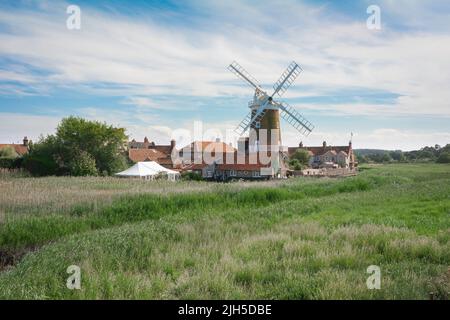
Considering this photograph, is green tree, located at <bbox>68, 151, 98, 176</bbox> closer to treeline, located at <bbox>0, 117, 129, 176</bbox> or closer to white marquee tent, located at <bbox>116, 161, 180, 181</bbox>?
treeline, located at <bbox>0, 117, 129, 176</bbox>

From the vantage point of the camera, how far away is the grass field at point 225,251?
6.28 metres

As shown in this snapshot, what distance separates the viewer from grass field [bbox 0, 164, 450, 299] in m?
6.28

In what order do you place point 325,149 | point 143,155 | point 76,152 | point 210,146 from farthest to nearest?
point 325,149, point 143,155, point 210,146, point 76,152

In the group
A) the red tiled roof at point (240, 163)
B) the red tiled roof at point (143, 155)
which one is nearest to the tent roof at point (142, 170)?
the red tiled roof at point (240, 163)

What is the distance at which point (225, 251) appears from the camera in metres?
8.80

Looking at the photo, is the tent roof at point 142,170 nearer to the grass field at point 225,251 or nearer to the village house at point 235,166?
the village house at point 235,166

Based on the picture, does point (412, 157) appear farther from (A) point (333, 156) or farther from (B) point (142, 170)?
(B) point (142, 170)

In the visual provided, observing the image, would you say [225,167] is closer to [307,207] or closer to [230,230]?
[307,207]

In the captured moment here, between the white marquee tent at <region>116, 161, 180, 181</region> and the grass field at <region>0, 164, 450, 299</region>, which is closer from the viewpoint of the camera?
the grass field at <region>0, 164, 450, 299</region>

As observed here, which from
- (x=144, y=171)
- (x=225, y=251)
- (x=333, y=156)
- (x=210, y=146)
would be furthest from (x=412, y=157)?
(x=225, y=251)

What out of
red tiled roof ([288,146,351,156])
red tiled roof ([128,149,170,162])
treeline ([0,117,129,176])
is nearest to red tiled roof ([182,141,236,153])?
red tiled roof ([128,149,170,162])

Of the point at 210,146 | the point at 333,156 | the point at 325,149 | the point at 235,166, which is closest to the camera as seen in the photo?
the point at 235,166

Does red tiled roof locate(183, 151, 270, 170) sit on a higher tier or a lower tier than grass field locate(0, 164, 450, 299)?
higher
